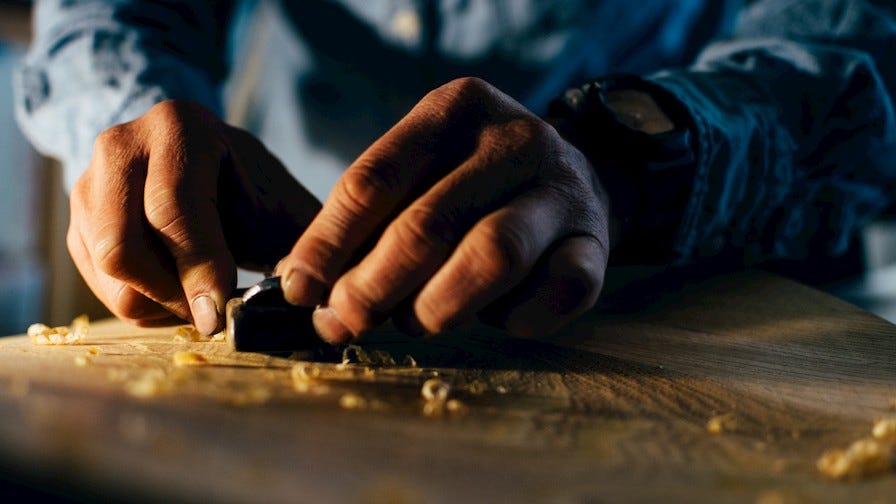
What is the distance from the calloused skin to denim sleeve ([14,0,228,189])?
14.3 inches

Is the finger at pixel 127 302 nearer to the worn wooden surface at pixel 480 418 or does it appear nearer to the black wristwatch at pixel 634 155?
the worn wooden surface at pixel 480 418

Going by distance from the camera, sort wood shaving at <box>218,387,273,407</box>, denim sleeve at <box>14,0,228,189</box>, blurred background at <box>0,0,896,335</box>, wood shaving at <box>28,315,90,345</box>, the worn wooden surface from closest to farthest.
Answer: the worn wooden surface < wood shaving at <box>218,387,273,407</box> < wood shaving at <box>28,315,90,345</box> < denim sleeve at <box>14,0,228,189</box> < blurred background at <box>0,0,896,335</box>

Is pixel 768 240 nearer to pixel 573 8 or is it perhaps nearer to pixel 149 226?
pixel 573 8

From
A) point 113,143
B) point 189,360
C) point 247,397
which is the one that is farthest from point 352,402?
point 113,143

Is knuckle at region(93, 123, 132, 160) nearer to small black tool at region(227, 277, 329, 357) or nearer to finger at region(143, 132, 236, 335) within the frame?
finger at region(143, 132, 236, 335)

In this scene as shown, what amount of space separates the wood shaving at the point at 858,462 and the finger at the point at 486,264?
0.70 feet

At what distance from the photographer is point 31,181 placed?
7.77 ft

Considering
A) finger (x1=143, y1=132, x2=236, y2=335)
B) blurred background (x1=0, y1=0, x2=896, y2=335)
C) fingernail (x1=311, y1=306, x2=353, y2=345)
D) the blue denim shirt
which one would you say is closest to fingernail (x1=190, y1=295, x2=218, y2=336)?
finger (x1=143, y1=132, x2=236, y2=335)

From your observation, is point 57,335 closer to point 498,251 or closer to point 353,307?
point 353,307

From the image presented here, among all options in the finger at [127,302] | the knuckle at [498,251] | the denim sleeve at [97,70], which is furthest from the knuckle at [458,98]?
the denim sleeve at [97,70]

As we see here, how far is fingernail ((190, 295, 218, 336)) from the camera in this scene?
1.79ft

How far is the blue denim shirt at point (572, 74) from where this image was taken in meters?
0.80

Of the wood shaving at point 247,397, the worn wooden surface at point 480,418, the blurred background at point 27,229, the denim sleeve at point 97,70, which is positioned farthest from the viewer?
the blurred background at point 27,229

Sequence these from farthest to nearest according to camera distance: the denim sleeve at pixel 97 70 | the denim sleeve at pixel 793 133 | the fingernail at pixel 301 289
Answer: the denim sleeve at pixel 97 70, the denim sleeve at pixel 793 133, the fingernail at pixel 301 289
